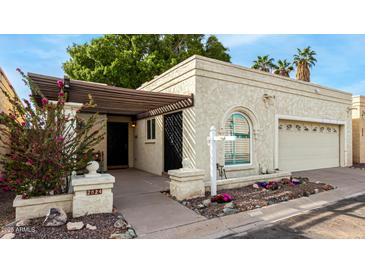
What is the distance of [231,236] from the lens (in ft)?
11.5

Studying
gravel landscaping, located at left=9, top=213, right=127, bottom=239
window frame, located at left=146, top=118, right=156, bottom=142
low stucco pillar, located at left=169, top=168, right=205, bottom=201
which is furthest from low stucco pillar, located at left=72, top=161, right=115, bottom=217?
window frame, located at left=146, top=118, right=156, bottom=142

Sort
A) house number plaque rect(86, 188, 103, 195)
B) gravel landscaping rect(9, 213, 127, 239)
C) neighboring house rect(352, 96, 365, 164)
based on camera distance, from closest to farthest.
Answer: gravel landscaping rect(9, 213, 127, 239), house number plaque rect(86, 188, 103, 195), neighboring house rect(352, 96, 365, 164)

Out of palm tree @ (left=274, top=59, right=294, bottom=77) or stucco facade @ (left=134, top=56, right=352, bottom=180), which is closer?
stucco facade @ (left=134, top=56, right=352, bottom=180)

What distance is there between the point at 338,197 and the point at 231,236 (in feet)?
14.2

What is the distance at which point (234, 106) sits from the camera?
7.55 meters

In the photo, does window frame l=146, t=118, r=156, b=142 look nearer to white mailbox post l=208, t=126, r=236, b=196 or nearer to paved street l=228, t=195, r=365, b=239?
white mailbox post l=208, t=126, r=236, b=196

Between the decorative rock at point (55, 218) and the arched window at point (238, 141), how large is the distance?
5374 mm

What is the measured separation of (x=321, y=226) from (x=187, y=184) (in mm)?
2920

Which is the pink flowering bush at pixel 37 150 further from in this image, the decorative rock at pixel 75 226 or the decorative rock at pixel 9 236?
the decorative rock at pixel 75 226

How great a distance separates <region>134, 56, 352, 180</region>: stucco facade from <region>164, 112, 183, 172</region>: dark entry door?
0.33m

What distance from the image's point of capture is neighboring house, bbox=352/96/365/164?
13281 millimetres

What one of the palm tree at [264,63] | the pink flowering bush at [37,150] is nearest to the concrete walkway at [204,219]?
the pink flowering bush at [37,150]

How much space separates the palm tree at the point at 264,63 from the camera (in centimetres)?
2225

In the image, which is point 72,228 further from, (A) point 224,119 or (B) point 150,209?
(A) point 224,119
